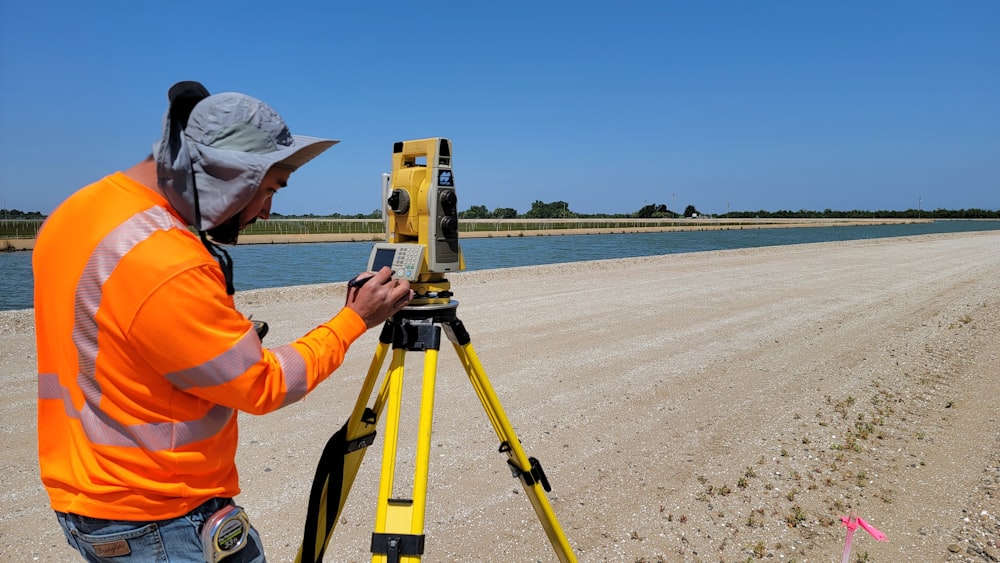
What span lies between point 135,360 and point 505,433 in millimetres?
1367

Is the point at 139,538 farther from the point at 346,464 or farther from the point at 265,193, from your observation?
the point at 346,464

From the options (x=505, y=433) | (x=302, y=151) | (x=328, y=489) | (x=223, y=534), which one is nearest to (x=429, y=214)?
(x=302, y=151)

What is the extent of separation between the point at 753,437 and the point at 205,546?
418 cm

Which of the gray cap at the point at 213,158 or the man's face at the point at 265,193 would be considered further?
the man's face at the point at 265,193

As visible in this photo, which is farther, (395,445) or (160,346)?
(395,445)

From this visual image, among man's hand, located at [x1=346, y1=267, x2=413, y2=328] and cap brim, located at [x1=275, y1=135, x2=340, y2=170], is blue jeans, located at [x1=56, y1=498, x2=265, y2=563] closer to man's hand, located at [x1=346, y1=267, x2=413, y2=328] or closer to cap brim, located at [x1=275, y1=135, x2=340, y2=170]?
man's hand, located at [x1=346, y1=267, x2=413, y2=328]

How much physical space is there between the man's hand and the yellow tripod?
0.28 m

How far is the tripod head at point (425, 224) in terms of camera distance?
202cm

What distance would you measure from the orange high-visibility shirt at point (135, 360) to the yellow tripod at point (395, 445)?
0.63 m

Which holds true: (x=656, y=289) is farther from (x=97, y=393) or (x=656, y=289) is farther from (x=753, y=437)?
(x=97, y=393)

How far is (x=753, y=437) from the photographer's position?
4547 mm

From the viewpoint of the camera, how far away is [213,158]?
4.06ft

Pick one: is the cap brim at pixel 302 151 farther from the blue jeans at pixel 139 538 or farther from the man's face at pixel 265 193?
the blue jeans at pixel 139 538

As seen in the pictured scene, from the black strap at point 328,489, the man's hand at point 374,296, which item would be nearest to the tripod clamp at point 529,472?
the black strap at point 328,489
